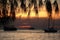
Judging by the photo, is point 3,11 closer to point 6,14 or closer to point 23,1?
point 6,14

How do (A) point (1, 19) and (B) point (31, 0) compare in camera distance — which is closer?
(B) point (31, 0)

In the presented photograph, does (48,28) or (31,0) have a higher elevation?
(31,0)

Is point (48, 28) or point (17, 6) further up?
point (17, 6)

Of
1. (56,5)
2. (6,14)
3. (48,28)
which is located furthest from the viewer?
(48,28)

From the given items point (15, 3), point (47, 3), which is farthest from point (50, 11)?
point (15, 3)

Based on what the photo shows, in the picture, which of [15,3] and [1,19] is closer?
[15,3]

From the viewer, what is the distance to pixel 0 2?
92062 mm

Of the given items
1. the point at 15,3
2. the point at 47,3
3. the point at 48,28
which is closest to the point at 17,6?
the point at 15,3

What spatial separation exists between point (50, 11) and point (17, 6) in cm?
814

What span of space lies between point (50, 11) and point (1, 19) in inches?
517

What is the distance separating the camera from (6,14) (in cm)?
9312

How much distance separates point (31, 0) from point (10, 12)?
6.80 m

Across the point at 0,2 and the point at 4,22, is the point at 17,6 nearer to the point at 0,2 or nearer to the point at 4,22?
the point at 0,2

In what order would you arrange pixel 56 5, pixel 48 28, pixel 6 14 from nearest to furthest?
pixel 56 5 → pixel 6 14 → pixel 48 28
